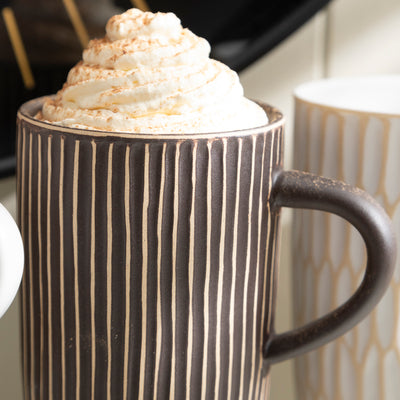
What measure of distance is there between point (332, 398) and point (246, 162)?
0.22 meters

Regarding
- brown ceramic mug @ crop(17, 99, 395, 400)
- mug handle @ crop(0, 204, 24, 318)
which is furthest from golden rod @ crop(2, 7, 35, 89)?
mug handle @ crop(0, 204, 24, 318)

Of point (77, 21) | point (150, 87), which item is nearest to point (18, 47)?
point (77, 21)

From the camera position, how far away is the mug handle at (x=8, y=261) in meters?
0.29

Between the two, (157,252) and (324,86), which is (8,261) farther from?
(324,86)

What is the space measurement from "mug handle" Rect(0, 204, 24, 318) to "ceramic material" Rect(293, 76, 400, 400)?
0.22m

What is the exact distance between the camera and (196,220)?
1.13 ft

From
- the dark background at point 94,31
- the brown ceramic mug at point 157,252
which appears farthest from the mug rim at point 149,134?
the dark background at point 94,31

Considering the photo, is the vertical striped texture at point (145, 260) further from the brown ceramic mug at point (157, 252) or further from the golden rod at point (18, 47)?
the golden rod at point (18, 47)

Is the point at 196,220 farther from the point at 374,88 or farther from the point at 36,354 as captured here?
the point at 374,88

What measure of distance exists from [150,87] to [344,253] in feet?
0.59

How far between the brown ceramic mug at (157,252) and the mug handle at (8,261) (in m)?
0.06

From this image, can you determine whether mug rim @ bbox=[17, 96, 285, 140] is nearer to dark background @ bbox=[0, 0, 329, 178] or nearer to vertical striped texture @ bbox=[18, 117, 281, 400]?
vertical striped texture @ bbox=[18, 117, 281, 400]

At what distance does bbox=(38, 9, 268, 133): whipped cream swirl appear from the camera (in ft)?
1.14

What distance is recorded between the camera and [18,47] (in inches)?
19.0
